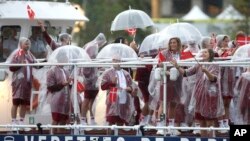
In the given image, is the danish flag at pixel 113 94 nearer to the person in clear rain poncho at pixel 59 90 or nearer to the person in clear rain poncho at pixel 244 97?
the person in clear rain poncho at pixel 59 90

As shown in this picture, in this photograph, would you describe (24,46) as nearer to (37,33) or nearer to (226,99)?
(37,33)

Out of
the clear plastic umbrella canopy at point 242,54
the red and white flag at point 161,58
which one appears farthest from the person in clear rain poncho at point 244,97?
the red and white flag at point 161,58

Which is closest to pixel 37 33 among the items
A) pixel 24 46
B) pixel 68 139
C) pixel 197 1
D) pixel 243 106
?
pixel 24 46

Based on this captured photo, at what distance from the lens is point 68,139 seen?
73.4 feet

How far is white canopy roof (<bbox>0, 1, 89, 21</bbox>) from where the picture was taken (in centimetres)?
2492

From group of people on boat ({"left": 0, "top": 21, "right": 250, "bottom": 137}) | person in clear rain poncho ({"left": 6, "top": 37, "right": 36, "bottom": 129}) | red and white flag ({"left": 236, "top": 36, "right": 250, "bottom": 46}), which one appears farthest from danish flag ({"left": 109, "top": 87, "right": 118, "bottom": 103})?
red and white flag ({"left": 236, "top": 36, "right": 250, "bottom": 46})

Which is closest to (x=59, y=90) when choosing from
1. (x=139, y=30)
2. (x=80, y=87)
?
(x=80, y=87)

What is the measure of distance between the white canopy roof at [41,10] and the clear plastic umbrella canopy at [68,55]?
1877mm

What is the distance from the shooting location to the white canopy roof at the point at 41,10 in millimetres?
24922

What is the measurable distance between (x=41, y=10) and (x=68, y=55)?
8.22ft

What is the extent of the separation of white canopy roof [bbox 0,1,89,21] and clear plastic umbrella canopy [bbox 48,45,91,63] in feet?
6.16

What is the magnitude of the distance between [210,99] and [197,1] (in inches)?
2187

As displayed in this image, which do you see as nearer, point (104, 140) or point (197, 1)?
point (104, 140)

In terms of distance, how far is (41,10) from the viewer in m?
25.4
